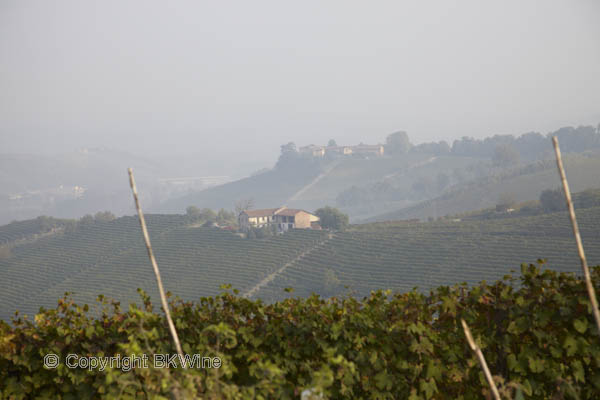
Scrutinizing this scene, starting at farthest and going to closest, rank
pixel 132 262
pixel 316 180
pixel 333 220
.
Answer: pixel 316 180, pixel 333 220, pixel 132 262

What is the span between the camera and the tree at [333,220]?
49.2 m

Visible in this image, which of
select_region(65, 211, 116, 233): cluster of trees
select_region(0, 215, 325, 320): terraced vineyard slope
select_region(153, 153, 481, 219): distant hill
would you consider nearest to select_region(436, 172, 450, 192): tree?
select_region(153, 153, 481, 219): distant hill

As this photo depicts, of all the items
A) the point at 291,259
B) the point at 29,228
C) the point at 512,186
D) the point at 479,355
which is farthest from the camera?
the point at 512,186

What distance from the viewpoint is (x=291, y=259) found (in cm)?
4250

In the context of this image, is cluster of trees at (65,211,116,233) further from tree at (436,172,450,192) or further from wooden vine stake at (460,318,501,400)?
tree at (436,172,450,192)

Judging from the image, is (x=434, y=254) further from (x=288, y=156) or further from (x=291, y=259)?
(x=288, y=156)

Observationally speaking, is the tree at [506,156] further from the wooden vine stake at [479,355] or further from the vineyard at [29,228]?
the wooden vine stake at [479,355]

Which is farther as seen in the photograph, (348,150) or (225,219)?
(348,150)

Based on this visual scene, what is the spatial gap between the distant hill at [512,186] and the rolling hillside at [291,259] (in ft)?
82.0

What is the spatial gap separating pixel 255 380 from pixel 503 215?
4652 cm

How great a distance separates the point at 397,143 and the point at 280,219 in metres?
69.2

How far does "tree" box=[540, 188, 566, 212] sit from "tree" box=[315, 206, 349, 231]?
18336 millimetres

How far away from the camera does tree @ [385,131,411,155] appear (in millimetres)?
120125

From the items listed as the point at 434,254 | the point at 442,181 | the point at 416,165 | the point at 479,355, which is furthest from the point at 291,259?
the point at 416,165
